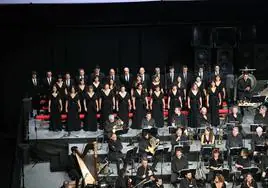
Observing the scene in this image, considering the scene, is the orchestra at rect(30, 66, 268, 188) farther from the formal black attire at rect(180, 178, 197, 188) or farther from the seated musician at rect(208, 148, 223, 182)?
the formal black attire at rect(180, 178, 197, 188)

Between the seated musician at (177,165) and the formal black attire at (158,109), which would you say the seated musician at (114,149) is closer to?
the seated musician at (177,165)

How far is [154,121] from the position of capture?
18.0 meters

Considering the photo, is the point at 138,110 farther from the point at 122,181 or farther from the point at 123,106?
the point at 122,181

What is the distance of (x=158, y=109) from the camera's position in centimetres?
1827

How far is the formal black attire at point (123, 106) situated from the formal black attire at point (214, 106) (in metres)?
2.31

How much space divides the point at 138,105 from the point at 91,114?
4.33 ft

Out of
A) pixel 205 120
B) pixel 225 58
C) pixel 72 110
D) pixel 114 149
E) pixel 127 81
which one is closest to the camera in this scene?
pixel 114 149

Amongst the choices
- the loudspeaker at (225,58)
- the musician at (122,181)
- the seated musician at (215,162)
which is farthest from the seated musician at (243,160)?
the loudspeaker at (225,58)

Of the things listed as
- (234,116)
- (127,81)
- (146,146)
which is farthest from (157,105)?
(234,116)

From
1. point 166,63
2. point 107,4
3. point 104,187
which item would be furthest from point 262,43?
point 104,187

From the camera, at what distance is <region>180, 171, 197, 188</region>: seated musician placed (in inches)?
607

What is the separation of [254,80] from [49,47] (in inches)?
254

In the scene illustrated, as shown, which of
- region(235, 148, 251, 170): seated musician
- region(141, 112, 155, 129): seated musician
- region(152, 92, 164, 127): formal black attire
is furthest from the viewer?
region(152, 92, 164, 127): formal black attire

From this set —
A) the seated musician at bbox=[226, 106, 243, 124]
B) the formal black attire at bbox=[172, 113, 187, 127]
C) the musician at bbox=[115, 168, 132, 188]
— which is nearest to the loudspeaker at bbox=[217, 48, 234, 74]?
the seated musician at bbox=[226, 106, 243, 124]
